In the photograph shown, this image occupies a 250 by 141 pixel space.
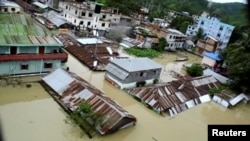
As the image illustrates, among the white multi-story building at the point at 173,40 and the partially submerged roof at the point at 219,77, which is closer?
the partially submerged roof at the point at 219,77

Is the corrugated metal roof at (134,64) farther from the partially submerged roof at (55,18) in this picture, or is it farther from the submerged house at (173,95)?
the partially submerged roof at (55,18)

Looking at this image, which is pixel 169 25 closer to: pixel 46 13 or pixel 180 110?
pixel 46 13

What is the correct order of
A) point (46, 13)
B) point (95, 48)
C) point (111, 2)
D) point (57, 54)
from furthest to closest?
1. point (111, 2)
2. point (46, 13)
3. point (95, 48)
4. point (57, 54)

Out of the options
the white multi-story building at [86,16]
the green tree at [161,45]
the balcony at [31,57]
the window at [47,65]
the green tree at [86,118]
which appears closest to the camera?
the green tree at [86,118]

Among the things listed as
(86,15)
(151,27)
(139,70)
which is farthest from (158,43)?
(139,70)

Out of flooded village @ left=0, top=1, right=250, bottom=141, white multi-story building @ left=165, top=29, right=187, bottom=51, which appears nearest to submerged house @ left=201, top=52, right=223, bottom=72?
white multi-story building @ left=165, top=29, right=187, bottom=51

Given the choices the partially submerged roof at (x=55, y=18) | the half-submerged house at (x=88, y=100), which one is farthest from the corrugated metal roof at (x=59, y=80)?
the partially submerged roof at (x=55, y=18)

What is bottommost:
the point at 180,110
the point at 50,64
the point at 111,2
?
the point at 180,110

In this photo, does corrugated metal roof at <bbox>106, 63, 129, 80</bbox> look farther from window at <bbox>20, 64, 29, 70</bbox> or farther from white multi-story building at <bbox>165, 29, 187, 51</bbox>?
white multi-story building at <bbox>165, 29, 187, 51</bbox>
